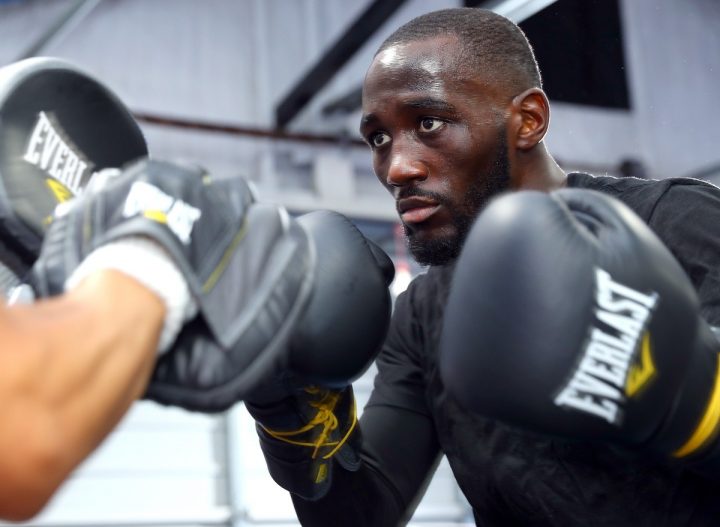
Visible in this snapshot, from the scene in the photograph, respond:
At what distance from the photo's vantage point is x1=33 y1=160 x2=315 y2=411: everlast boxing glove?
973mm

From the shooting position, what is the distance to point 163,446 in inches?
189

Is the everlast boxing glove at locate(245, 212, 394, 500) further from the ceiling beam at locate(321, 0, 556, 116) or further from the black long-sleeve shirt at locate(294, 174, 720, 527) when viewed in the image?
the ceiling beam at locate(321, 0, 556, 116)

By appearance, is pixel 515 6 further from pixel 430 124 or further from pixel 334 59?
pixel 334 59

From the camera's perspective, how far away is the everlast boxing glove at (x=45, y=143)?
1188 millimetres

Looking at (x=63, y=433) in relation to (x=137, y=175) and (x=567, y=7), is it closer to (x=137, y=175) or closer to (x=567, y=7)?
(x=137, y=175)

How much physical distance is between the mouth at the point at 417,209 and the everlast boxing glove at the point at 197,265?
67 centimetres

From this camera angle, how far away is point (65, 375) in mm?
828

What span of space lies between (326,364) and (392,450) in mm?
670

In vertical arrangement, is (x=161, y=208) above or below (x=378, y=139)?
above

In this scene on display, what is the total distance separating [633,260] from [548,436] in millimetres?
202

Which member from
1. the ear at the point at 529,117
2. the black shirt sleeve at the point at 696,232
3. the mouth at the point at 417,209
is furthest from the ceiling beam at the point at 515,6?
the black shirt sleeve at the point at 696,232

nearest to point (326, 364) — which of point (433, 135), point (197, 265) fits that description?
point (197, 265)

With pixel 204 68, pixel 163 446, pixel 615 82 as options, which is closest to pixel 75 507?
pixel 163 446

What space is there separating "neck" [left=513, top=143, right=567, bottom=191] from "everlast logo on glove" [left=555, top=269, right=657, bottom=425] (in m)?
0.77
